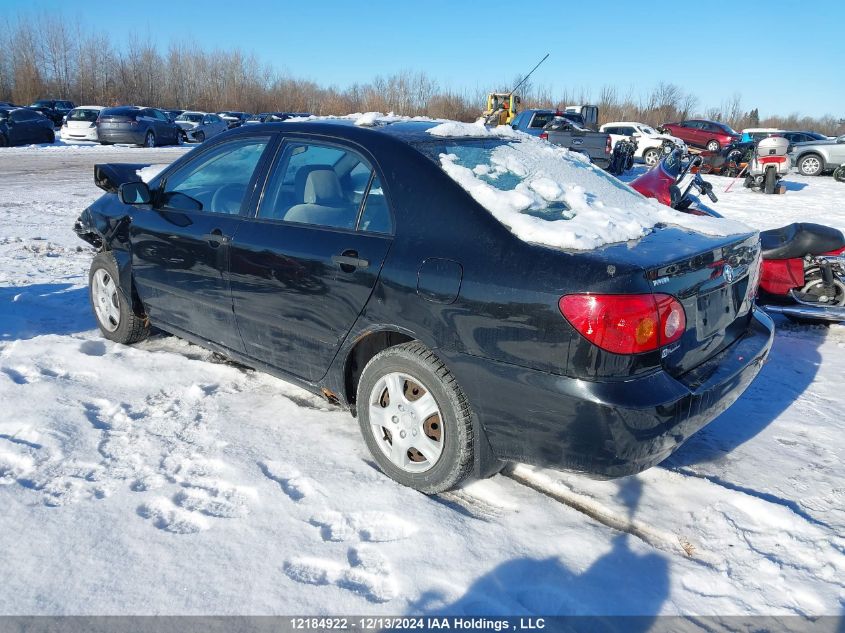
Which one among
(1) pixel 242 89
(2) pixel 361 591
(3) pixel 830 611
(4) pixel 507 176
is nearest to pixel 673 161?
(4) pixel 507 176

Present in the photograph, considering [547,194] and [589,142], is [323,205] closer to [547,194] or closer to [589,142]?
[547,194]

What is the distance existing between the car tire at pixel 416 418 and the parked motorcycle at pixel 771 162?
16332 mm

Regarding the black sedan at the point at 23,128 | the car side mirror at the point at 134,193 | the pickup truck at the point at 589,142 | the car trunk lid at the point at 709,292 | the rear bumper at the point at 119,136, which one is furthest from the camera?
the rear bumper at the point at 119,136

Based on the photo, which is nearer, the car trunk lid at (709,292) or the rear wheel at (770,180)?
the car trunk lid at (709,292)

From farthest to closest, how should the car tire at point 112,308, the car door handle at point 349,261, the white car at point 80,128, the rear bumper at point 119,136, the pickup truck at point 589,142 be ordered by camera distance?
the white car at point 80,128
the rear bumper at point 119,136
the pickup truck at point 589,142
the car tire at point 112,308
the car door handle at point 349,261

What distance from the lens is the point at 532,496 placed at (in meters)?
3.05

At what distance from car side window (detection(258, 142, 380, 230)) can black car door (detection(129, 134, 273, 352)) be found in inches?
7.7

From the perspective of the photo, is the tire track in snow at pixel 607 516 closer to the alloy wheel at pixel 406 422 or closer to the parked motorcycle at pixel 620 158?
the alloy wheel at pixel 406 422

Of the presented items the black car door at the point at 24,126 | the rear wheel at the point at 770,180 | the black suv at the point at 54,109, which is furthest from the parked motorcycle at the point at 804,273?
the black suv at the point at 54,109

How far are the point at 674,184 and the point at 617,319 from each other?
4.64 meters

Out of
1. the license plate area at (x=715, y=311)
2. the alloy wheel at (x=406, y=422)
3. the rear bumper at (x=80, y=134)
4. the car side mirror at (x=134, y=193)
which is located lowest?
the alloy wheel at (x=406, y=422)

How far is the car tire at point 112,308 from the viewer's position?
4.61 m

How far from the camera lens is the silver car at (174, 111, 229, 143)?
2914cm

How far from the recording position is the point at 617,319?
2428 mm
